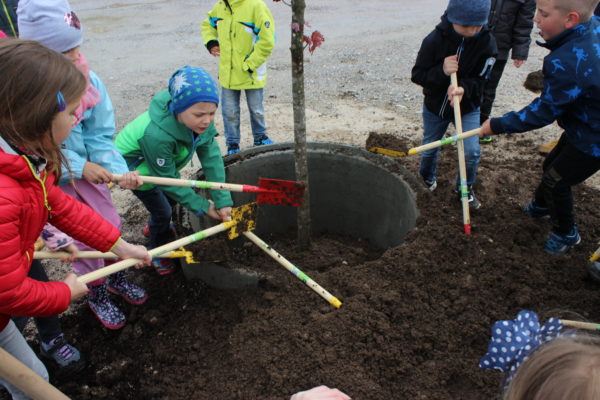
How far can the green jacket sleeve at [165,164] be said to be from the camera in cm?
237

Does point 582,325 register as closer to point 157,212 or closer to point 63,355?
point 157,212

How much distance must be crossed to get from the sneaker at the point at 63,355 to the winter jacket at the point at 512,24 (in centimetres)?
434

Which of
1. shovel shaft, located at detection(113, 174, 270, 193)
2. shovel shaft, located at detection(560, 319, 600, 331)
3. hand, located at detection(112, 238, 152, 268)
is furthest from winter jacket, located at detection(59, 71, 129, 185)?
shovel shaft, located at detection(560, 319, 600, 331)

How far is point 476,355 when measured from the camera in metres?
2.16

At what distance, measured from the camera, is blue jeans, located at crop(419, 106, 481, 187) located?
3.20 metres

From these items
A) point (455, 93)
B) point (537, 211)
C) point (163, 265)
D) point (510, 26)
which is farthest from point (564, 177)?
point (163, 265)

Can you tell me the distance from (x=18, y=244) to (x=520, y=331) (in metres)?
1.76

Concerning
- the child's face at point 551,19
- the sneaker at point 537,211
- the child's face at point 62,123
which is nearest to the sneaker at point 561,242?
the sneaker at point 537,211

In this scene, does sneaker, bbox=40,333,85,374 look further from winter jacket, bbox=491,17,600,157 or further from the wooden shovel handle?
winter jacket, bbox=491,17,600,157

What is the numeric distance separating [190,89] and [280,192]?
2.69 ft

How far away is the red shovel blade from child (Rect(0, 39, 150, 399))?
1.18 meters

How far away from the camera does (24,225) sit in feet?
4.97

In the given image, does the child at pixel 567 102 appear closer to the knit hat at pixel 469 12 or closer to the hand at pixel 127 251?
the knit hat at pixel 469 12

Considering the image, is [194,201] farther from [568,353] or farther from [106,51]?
[106,51]
